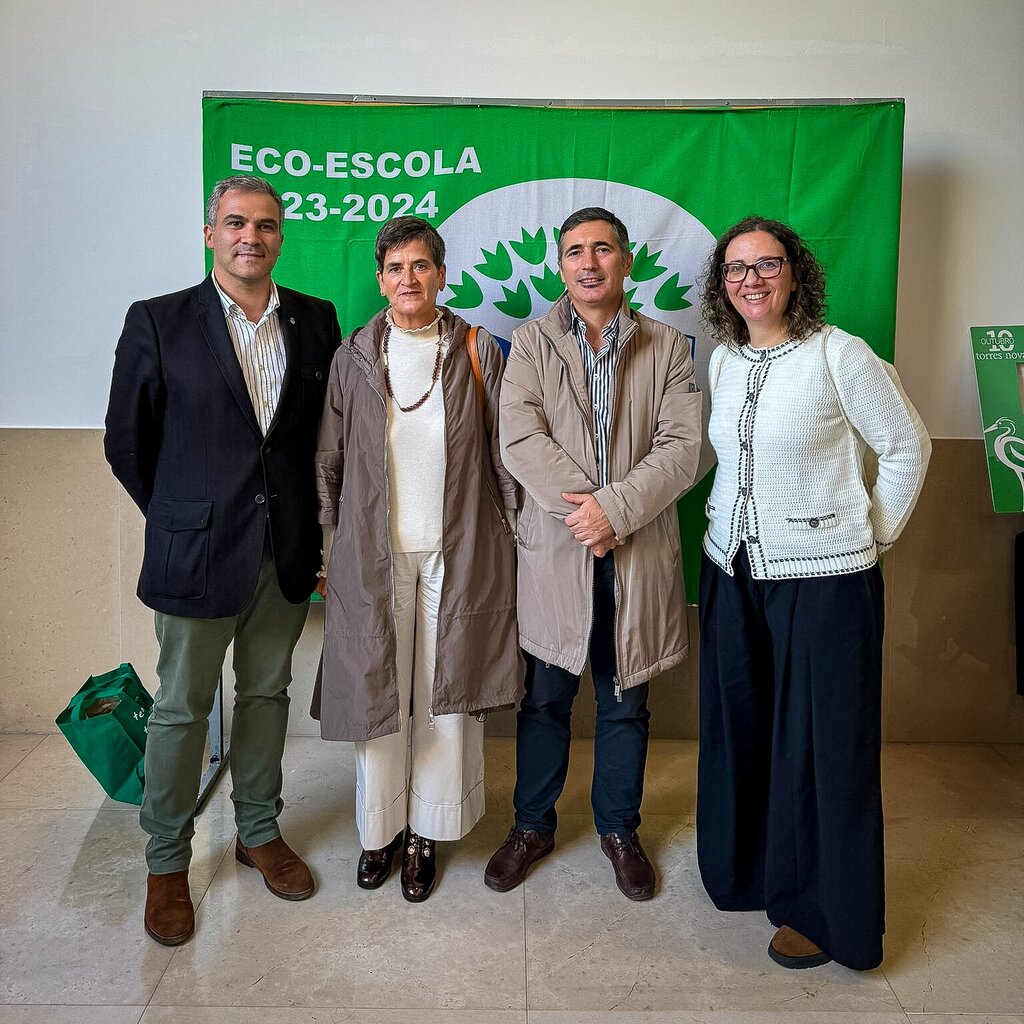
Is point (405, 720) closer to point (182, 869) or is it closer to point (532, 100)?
point (182, 869)

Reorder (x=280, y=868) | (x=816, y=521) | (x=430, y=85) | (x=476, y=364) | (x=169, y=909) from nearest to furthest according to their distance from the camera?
(x=816, y=521)
(x=169, y=909)
(x=476, y=364)
(x=280, y=868)
(x=430, y=85)

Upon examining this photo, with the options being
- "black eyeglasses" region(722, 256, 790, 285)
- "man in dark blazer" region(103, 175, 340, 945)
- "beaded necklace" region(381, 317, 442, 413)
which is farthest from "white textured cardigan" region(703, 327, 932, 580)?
"man in dark blazer" region(103, 175, 340, 945)

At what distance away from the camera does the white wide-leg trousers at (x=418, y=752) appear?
2.49m

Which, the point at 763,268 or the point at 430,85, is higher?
the point at 430,85

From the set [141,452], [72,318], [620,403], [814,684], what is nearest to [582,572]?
[620,403]

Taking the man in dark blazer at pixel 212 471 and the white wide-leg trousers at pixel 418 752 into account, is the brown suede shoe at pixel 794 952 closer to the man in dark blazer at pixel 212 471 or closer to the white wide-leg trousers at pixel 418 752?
the white wide-leg trousers at pixel 418 752

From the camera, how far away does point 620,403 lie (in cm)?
245

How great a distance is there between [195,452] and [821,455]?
1552 millimetres

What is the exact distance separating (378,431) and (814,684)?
1.26 meters

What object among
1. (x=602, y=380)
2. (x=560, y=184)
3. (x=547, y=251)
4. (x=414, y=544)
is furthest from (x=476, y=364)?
(x=560, y=184)

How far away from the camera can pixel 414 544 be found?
8.01ft

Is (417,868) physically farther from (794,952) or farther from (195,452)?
(195,452)

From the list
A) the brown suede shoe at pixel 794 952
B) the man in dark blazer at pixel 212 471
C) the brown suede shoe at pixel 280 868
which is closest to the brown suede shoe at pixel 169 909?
the man in dark blazer at pixel 212 471

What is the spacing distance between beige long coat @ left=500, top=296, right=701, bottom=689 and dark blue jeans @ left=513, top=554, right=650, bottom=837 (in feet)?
0.31
